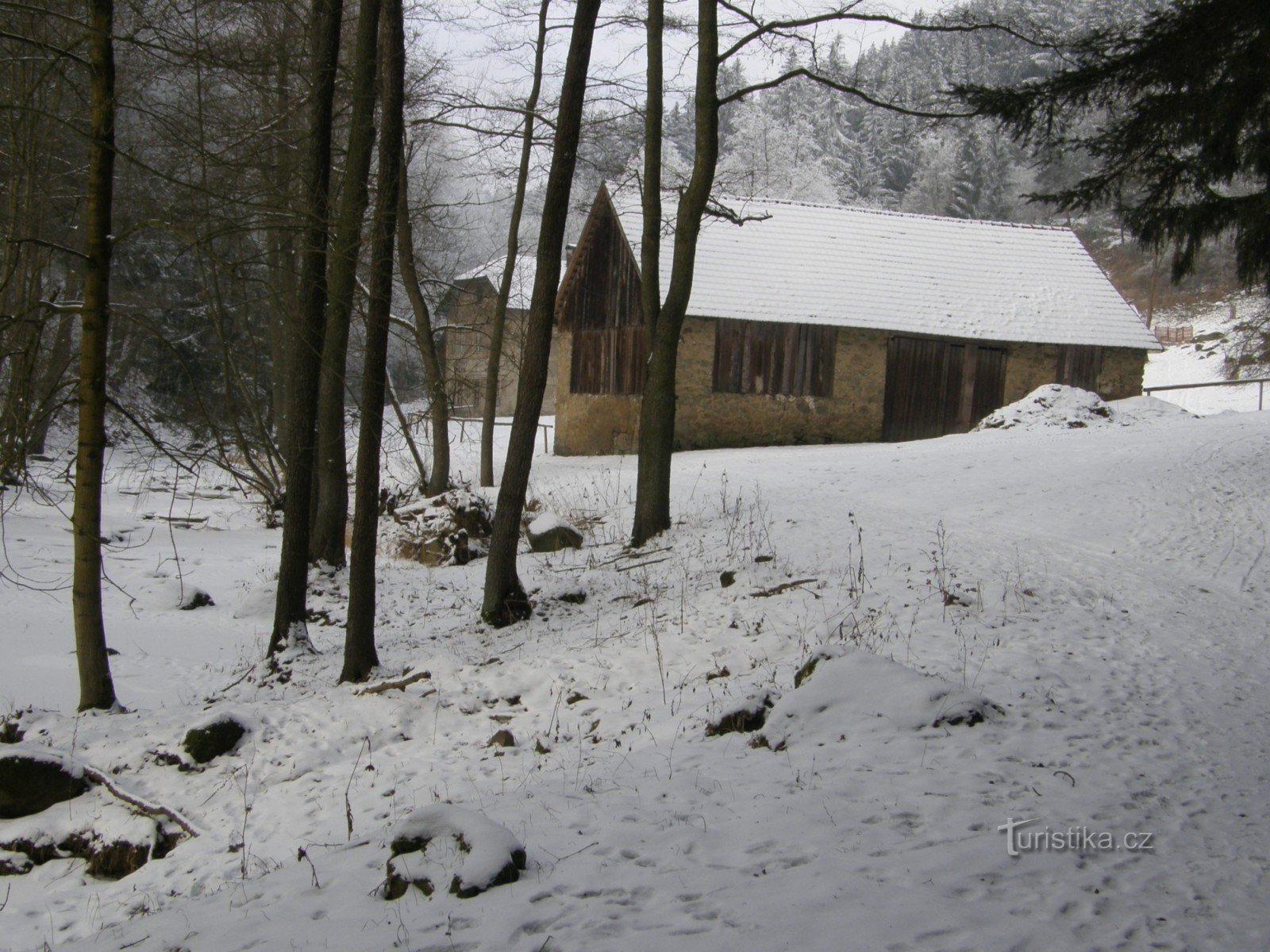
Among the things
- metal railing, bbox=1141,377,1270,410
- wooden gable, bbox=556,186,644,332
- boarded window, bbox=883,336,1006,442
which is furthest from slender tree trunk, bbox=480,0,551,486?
metal railing, bbox=1141,377,1270,410

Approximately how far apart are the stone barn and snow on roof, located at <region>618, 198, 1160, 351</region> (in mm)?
52

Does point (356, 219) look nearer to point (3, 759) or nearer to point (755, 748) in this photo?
point (3, 759)

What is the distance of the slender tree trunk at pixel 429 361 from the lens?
1289 centimetres

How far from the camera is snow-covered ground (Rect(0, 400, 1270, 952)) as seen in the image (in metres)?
3.75

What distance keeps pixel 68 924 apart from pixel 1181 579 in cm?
980

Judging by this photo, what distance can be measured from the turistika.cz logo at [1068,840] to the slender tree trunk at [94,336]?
261 inches

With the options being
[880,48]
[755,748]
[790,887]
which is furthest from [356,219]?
[880,48]

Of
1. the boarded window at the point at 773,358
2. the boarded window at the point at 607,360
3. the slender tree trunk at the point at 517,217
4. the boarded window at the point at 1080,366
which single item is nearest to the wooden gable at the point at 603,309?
the boarded window at the point at 607,360

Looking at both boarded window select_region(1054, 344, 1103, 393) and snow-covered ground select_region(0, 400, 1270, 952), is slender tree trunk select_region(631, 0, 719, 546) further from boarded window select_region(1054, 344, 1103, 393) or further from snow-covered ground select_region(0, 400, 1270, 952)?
boarded window select_region(1054, 344, 1103, 393)

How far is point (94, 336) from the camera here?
22.8 ft

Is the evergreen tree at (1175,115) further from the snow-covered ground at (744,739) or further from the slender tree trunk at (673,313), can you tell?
the snow-covered ground at (744,739)

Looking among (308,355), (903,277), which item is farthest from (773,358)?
(308,355)

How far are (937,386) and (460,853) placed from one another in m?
22.0

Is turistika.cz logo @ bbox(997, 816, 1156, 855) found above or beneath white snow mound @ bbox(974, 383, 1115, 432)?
beneath
